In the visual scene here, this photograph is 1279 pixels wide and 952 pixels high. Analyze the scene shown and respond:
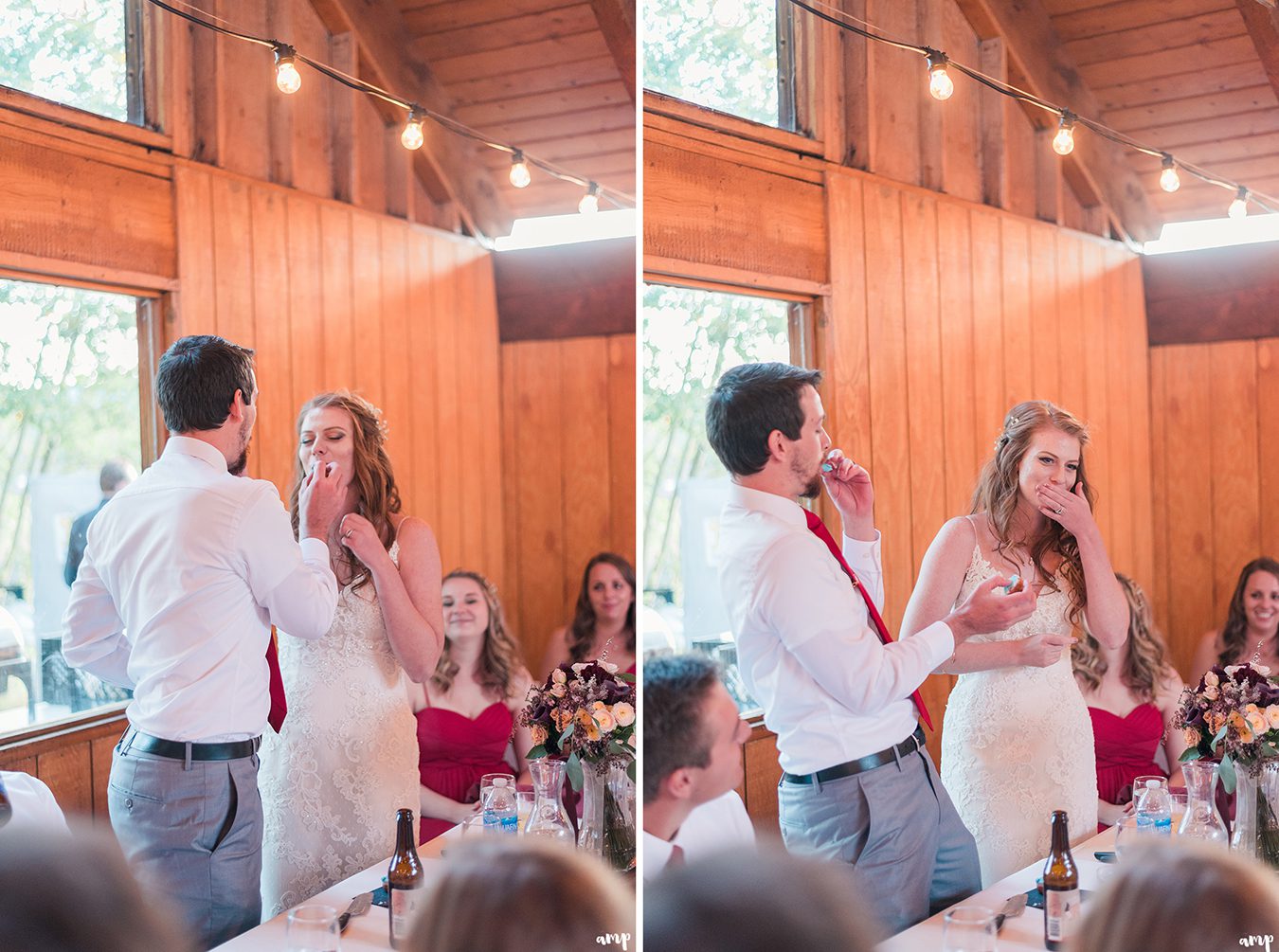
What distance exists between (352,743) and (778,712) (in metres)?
0.71

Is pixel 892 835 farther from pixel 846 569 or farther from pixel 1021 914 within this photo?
pixel 846 569

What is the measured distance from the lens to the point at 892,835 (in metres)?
1.59

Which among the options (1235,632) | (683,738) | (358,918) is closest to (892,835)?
(683,738)

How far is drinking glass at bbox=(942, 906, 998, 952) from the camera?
5.10 feet

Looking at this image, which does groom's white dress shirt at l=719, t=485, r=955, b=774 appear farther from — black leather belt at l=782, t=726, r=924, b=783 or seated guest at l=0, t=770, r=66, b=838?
seated guest at l=0, t=770, r=66, b=838

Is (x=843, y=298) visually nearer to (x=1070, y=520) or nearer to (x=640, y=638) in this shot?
(x=1070, y=520)

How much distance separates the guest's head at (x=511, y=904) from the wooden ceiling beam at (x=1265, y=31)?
1.53 meters

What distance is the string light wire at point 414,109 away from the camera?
1658 mm

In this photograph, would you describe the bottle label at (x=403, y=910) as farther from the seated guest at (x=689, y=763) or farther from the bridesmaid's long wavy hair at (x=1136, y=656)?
the bridesmaid's long wavy hair at (x=1136, y=656)

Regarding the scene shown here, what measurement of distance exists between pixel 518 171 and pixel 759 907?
3.99 ft

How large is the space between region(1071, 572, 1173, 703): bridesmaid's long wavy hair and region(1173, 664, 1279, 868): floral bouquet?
0.17ft

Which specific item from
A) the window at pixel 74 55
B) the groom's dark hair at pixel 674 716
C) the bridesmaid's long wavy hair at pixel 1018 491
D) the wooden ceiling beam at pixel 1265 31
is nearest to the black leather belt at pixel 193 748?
the groom's dark hair at pixel 674 716

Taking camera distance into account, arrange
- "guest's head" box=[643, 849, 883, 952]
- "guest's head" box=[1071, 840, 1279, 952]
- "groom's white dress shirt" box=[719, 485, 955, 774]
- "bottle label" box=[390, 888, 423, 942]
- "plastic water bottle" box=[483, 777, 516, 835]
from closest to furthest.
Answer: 1. "guest's head" box=[643, 849, 883, 952]
2. "guest's head" box=[1071, 840, 1279, 952]
3. "groom's white dress shirt" box=[719, 485, 955, 774]
4. "bottle label" box=[390, 888, 423, 942]
5. "plastic water bottle" box=[483, 777, 516, 835]

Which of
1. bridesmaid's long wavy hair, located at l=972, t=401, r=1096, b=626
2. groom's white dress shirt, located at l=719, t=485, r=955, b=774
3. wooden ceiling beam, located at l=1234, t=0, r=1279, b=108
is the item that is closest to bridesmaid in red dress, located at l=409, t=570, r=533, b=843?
groom's white dress shirt, located at l=719, t=485, r=955, b=774
